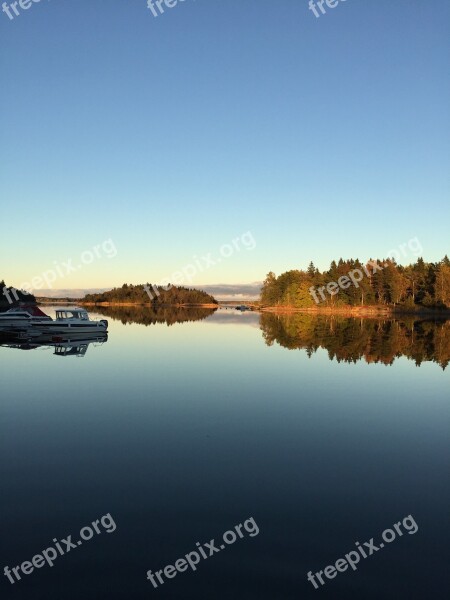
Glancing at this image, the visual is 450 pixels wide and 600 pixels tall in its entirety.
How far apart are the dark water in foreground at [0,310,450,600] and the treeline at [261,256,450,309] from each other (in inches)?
5114

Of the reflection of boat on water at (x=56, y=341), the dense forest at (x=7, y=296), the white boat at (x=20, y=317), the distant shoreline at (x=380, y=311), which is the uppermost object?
the dense forest at (x=7, y=296)

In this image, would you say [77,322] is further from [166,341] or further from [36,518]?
[36,518]

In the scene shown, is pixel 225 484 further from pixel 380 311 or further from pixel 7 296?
pixel 380 311

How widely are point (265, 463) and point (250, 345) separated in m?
36.0

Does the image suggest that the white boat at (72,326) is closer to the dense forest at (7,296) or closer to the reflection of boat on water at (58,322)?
the reflection of boat on water at (58,322)

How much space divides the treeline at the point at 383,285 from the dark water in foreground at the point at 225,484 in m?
130

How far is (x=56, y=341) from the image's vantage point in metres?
51.2

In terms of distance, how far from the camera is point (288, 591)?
25.0ft

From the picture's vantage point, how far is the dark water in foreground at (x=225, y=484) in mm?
8008

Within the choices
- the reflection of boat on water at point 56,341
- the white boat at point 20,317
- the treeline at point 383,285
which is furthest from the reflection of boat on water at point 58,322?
the treeline at point 383,285

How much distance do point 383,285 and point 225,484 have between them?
6010 inches

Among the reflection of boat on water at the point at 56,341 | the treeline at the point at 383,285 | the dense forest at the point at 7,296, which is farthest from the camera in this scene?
the treeline at the point at 383,285

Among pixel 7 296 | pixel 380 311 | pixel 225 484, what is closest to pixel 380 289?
pixel 380 311

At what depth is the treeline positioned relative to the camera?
144 meters
